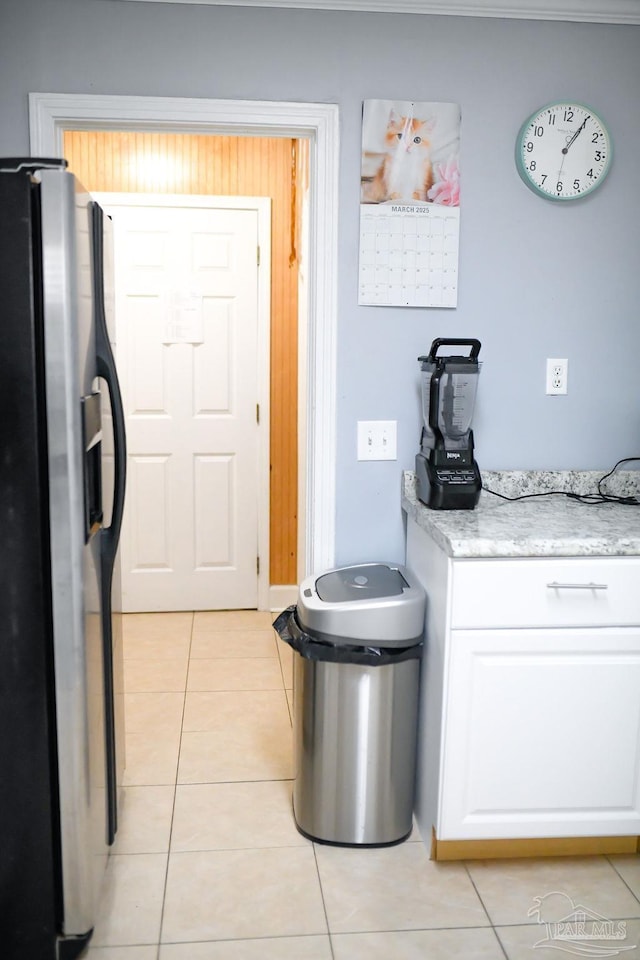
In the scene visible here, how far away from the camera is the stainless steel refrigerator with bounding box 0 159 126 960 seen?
5.45 feet

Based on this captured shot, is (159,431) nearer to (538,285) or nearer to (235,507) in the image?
(235,507)

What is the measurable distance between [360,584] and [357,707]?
0.34 metres

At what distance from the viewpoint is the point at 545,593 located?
2166 millimetres

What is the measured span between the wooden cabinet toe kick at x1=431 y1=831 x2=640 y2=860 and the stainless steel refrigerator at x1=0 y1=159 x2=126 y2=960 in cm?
92

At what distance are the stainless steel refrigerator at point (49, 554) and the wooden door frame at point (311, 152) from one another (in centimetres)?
76

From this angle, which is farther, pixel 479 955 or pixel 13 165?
pixel 479 955

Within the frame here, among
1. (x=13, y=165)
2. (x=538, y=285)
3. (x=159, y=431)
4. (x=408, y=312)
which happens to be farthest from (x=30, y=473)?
(x=159, y=431)

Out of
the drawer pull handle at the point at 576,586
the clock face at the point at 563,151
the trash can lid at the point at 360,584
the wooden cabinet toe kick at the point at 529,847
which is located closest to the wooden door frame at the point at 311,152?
the trash can lid at the point at 360,584

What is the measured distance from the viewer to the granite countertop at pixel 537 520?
2148 millimetres

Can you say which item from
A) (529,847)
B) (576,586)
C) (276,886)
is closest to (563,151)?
(576,586)

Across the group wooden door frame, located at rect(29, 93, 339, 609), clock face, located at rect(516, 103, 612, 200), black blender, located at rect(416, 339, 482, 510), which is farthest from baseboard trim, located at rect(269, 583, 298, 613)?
clock face, located at rect(516, 103, 612, 200)

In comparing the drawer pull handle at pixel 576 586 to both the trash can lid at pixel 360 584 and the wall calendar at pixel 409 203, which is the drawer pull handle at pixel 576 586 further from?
the wall calendar at pixel 409 203

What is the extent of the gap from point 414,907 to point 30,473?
1.41 metres

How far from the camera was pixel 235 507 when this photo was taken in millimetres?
4281
